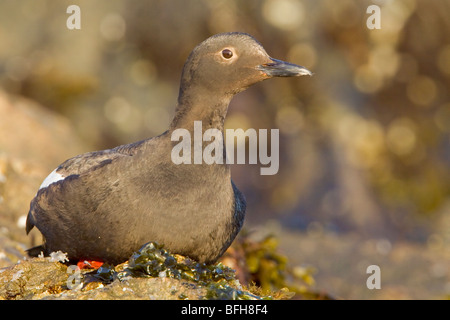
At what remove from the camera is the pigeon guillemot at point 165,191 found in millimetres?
5484

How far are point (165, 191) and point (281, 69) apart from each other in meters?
1.60

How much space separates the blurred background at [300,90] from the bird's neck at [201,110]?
23.3 ft

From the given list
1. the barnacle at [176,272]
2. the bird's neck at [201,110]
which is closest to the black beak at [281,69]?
the bird's neck at [201,110]

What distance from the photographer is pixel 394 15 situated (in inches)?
540

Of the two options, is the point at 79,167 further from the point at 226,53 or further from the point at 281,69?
the point at 281,69

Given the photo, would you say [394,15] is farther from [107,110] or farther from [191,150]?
[191,150]

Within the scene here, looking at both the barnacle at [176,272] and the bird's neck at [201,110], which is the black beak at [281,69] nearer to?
the bird's neck at [201,110]

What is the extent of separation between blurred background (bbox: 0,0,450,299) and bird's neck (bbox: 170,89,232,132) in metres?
7.10

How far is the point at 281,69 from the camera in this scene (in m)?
6.03

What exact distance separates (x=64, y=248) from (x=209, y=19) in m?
8.25

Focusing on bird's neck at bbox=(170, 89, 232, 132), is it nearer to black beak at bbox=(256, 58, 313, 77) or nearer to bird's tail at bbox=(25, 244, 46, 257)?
black beak at bbox=(256, 58, 313, 77)

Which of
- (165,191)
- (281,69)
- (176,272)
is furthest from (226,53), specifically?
(176,272)

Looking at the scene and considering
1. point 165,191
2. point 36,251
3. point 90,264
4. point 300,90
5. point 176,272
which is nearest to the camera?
point 176,272
